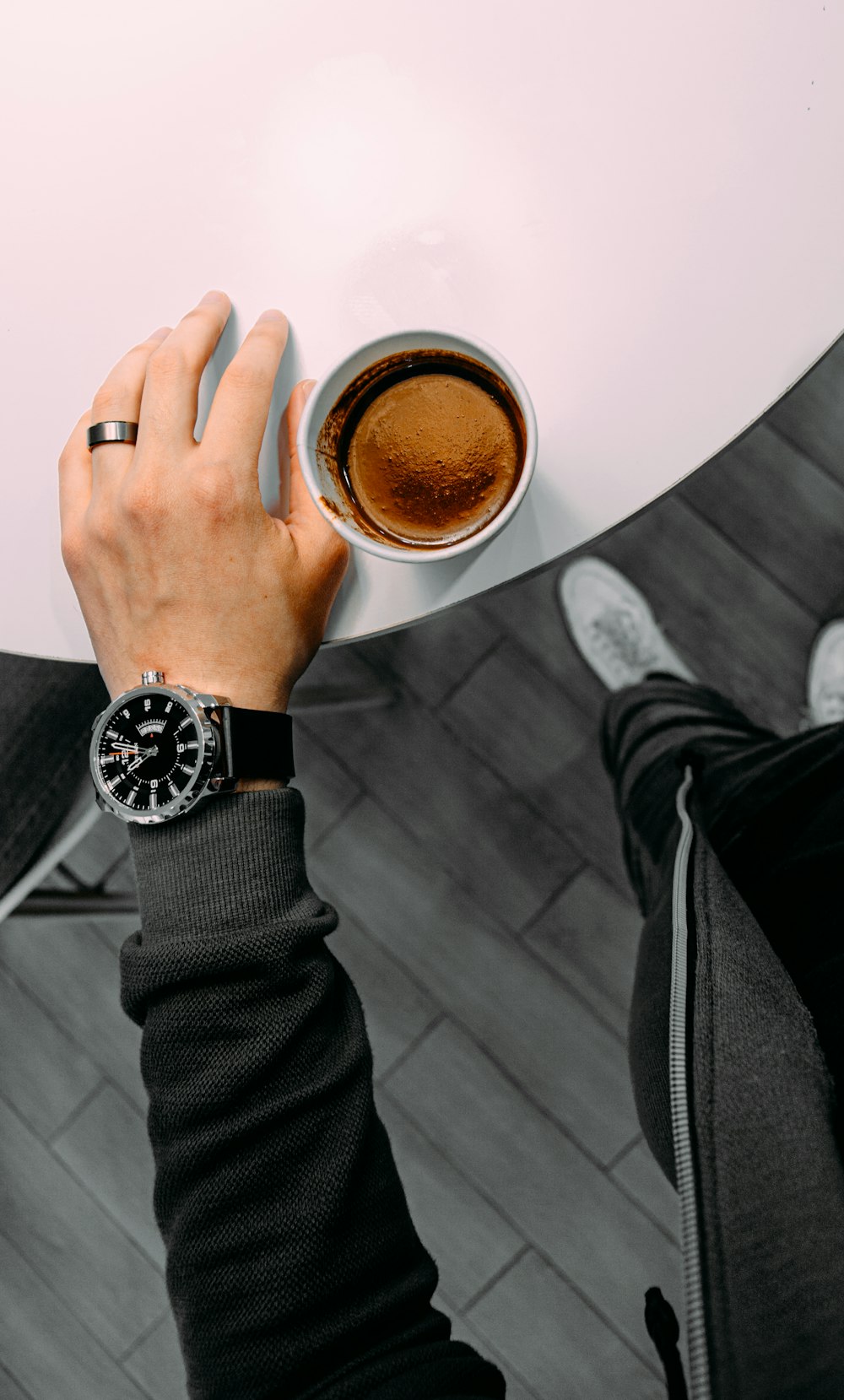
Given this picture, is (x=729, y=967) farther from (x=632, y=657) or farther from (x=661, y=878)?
(x=632, y=657)

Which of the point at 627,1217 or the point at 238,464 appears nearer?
the point at 238,464

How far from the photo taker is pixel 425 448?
0.54 metres

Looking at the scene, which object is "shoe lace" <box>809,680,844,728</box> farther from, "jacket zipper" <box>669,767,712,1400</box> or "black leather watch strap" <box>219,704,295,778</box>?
"black leather watch strap" <box>219,704,295,778</box>

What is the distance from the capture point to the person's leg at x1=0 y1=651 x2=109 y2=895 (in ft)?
2.75

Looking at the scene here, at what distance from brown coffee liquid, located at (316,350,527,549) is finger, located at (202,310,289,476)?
0.19 ft

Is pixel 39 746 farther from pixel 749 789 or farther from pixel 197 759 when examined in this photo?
pixel 749 789

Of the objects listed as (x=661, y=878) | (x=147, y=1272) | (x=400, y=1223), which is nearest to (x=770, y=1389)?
(x=400, y=1223)

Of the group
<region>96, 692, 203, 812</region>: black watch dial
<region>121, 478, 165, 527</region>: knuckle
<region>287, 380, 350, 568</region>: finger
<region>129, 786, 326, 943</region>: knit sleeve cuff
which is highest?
<region>121, 478, 165, 527</region>: knuckle

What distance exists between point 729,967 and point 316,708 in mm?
651

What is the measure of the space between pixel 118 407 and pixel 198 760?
0.23 meters

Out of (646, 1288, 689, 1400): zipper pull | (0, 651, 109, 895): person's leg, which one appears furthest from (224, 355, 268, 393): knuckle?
(646, 1288, 689, 1400): zipper pull

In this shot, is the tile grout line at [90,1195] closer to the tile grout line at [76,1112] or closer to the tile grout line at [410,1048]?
the tile grout line at [76,1112]

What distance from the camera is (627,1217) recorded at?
1210 mm

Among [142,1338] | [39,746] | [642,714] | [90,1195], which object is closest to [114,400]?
[39,746]
